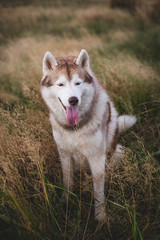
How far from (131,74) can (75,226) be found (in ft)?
10.9

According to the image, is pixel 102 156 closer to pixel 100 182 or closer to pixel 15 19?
pixel 100 182

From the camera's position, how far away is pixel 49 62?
7.00 feet

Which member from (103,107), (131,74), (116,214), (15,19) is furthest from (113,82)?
(15,19)

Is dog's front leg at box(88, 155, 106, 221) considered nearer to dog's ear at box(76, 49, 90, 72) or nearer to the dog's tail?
the dog's tail

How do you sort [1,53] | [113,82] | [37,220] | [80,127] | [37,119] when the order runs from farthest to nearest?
[1,53], [113,82], [37,119], [80,127], [37,220]

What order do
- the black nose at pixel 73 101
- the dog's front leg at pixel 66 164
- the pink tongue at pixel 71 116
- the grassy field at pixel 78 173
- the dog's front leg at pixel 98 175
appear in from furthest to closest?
the dog's front leg at pixel 66 164 → the dog's front leg at pixel 98 175 → the pink tongue at pixel 71 116 → the black nose at pixel 73 101 → the grassy field at pixel 78 173

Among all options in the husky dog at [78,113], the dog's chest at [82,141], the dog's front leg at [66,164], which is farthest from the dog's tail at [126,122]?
the dog's front leg at [66,164]

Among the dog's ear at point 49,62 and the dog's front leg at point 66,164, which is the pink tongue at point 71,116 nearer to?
the dog's front leg at point 66,164

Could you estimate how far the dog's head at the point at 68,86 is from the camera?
1940 mm

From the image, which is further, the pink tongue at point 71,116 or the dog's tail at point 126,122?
the dog's tail at point 126,122

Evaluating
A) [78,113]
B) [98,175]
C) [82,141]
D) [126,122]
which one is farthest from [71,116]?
[126,122]

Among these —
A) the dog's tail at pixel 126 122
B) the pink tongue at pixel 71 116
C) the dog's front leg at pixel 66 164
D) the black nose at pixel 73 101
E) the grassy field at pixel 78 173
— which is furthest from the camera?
the dog's tail at pixel 126 122

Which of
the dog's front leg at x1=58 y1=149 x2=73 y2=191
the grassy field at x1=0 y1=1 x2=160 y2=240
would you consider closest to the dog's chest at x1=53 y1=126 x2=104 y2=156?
the dog's front leg at x1=58 y1=149 x2=73 y2=191

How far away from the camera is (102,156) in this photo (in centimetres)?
218
